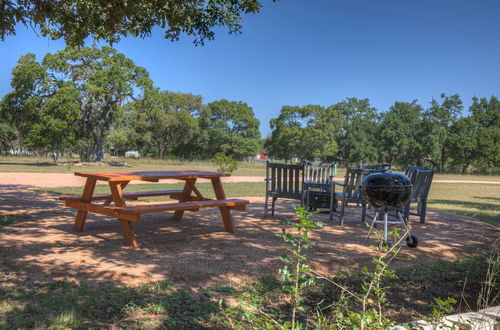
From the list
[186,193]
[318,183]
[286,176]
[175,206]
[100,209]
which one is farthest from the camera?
[318,183]

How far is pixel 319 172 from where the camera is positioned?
7816 millimetres

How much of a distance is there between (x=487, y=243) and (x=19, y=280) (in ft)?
18.5

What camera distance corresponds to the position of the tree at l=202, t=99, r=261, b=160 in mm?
63344

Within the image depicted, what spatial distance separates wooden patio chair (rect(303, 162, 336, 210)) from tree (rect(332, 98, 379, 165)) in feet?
183

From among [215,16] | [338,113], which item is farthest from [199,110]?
[215,16]

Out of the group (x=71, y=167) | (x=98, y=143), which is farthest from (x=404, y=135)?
(x=71, y=167)

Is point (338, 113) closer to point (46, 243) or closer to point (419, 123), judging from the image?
point (419, 123)

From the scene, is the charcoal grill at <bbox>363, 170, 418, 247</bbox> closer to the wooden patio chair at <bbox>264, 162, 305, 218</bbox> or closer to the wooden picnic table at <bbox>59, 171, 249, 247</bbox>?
the wooden picnic table at <bbox>59, 171, 249, 247</bbox>

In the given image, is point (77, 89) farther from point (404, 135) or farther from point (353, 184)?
point (404, 135)

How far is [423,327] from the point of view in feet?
6.60

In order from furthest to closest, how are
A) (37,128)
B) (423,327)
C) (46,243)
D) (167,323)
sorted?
(37,128) → (46,243) → (167,323) → (423,327)

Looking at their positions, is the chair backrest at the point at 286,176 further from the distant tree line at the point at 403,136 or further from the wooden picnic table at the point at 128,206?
the distant tree line at the point at 403,136

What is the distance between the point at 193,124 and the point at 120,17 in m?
51.6

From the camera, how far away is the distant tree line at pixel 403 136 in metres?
56.1
